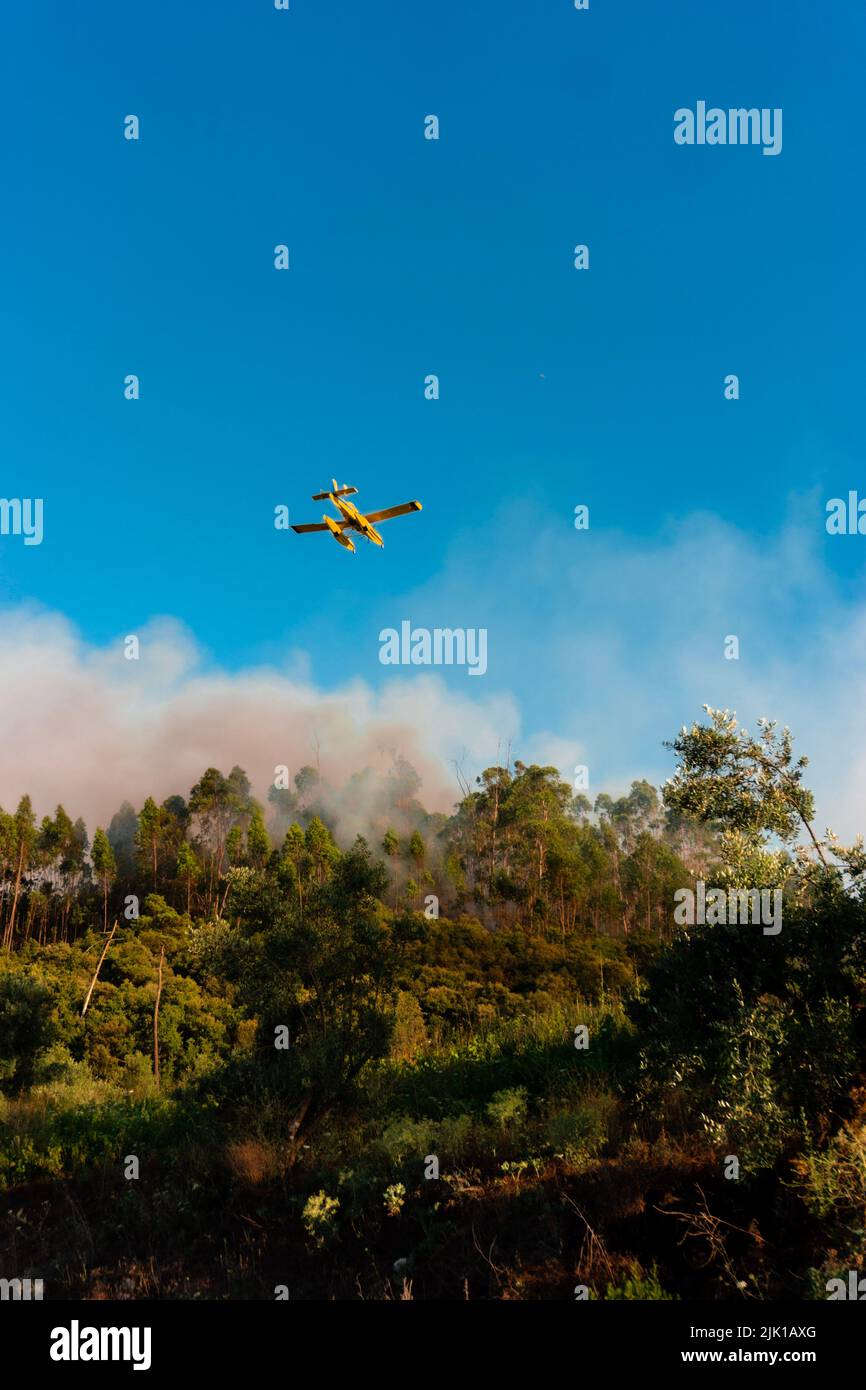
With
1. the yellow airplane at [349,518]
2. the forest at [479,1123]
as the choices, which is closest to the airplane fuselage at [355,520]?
the yellow airplane at [349,518]

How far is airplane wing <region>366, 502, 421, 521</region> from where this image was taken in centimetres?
2360

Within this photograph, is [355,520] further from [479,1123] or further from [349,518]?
[479,1123]

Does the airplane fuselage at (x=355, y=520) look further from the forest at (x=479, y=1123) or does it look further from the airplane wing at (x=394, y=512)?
the forest at (x=479, y=1123)

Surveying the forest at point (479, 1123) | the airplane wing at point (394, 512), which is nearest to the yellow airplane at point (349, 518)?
the airplane wing at point (394, 512)

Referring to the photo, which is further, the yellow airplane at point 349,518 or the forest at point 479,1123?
the yellow airplane at point 349,518

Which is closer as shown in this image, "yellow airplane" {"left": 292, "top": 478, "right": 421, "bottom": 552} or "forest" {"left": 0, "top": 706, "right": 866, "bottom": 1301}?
"forest" {"left": 0, "top": 706, "right": 866, "bottom": 1301}

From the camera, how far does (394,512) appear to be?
24.1 meters

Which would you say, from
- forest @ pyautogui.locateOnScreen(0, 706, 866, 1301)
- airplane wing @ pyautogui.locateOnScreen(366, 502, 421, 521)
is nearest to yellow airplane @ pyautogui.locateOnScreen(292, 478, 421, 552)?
airplane wing @ pyautogui.locateOnScreen(366, 502, 421, 521)

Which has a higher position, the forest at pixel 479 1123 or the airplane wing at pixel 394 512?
the airplane wing at pixel 394 512

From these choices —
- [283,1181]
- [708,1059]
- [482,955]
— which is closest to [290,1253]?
[283,1181]

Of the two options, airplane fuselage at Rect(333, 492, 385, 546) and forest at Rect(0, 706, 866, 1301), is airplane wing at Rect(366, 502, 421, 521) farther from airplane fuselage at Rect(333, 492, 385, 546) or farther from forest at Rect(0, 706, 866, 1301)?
forest at Rect(0, 706, 866, 1301)

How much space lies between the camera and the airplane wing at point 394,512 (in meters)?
23.6
